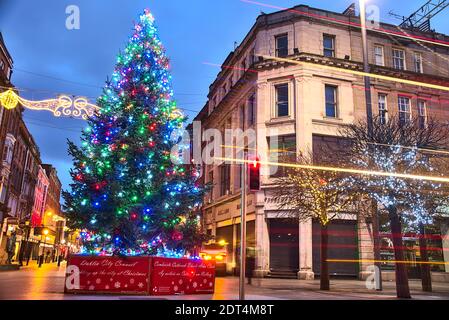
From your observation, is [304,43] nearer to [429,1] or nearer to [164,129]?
[429,1]

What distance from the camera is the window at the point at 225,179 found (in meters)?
32.0

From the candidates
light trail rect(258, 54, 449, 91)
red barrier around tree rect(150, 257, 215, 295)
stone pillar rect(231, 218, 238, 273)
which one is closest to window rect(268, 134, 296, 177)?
light trail rect(258, 54, 449, 91)

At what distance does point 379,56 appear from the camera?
27438mm

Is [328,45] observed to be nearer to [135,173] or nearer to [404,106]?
[404,106]

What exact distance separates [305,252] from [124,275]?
44.3 feet

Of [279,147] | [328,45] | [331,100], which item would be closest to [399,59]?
[328,45]

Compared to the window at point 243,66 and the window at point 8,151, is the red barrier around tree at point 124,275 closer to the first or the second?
the window at point 243,66

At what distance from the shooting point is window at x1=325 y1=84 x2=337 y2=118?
25875 mm

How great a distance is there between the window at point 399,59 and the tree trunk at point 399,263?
686 inches

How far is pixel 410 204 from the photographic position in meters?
14.3

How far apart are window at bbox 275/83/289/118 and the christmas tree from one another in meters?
12.6

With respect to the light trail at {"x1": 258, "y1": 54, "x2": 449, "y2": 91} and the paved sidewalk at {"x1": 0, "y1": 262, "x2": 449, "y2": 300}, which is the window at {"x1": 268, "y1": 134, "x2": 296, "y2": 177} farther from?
the paved sidewalk at {"x1": 0, "y1": 262, "x2": 449, "y2": 300}
